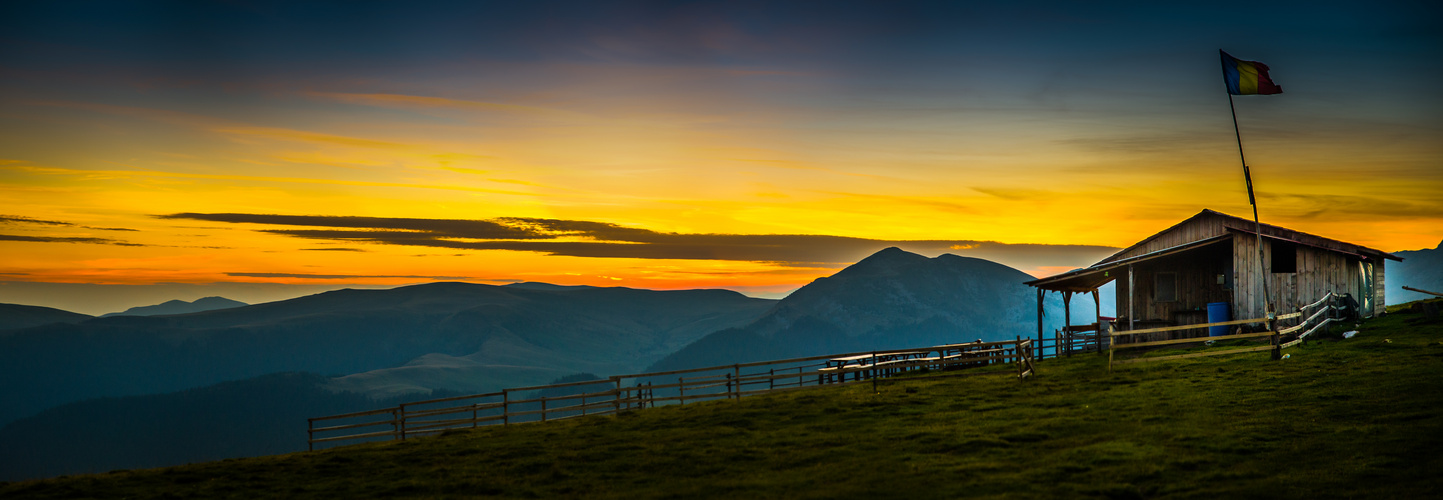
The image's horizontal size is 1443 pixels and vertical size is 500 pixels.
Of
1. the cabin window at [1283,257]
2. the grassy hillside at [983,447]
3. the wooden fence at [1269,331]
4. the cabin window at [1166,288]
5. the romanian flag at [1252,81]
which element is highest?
the romanian flag at [1252,81]

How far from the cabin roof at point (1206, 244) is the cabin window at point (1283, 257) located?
43cm

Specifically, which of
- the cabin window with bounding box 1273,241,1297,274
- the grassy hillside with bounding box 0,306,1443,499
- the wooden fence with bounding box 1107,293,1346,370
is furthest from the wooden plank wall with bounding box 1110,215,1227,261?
the grassy hillside with bounding box 0,306,1443,499

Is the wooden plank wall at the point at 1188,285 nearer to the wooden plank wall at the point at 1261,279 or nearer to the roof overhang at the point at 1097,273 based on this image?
the wooden plank wall at the point at 1261,279

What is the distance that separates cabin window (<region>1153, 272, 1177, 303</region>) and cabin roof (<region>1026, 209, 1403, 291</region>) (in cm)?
110

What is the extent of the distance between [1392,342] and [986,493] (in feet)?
68.5

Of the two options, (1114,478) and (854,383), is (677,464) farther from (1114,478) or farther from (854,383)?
(854,383)

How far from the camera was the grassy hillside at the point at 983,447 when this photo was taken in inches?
628

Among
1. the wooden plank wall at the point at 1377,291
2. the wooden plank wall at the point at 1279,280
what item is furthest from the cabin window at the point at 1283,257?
the wooden plank wall at the point at 1377,291

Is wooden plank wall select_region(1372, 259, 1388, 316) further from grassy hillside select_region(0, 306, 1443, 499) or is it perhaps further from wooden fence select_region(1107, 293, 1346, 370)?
grassy hillside select_region(0, 306, 1443, 499)

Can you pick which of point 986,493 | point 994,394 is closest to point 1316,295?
point 994,394

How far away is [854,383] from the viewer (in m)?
33.7

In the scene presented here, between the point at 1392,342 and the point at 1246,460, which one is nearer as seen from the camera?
the point at 1246,460

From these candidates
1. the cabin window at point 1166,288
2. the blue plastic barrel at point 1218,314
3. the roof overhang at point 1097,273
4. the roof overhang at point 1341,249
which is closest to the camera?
the roof overhang at point 1097,273

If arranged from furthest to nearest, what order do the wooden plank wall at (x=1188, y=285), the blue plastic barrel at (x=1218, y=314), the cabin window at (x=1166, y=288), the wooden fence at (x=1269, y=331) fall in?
→ the cabin window at (x=1166, y=288)
the wooden plank wall at (x=1188, y=285)
the blue plastic barrel at (x=1218, y=314)
the wooden fence at (x=1269, y=331)
